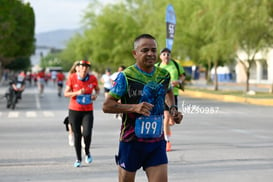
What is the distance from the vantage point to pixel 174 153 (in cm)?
1177

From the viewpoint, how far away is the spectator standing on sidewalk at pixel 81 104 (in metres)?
10.2

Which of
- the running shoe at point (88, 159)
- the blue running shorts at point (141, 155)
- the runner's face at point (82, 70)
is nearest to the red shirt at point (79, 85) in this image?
the runner's face at point (82, 70)

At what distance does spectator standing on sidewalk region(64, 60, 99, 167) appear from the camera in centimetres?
1020

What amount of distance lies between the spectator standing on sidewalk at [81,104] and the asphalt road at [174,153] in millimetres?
368

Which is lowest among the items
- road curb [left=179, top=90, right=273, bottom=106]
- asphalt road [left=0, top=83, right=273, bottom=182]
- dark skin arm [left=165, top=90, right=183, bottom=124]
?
asphalt road [left=0, top=83, right=273, bottom=182]

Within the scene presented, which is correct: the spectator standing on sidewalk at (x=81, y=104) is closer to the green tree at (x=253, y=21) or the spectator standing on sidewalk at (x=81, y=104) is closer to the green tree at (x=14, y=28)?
the green tree at (x=253, y=21)

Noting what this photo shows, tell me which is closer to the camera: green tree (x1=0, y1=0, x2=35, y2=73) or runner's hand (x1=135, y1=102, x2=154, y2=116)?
runner's hand (x1=135, y1=102, x2=154, y2=116)

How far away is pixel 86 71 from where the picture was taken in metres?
10.5

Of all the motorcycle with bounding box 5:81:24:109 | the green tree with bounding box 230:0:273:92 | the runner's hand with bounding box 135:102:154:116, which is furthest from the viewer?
the green tree with bounding box 230:0:273:92

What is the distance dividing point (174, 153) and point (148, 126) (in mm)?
6176

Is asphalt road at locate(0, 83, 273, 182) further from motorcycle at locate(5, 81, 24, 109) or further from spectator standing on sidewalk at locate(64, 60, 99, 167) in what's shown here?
motorcycle at locate(5, 81, 24, 109)

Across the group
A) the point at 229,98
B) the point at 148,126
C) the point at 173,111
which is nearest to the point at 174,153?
the point at 173,111

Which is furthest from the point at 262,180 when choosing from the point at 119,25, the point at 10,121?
the point at 119,25

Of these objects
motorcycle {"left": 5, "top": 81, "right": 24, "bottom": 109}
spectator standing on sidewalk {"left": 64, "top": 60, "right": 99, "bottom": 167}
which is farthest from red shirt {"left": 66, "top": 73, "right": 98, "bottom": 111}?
motorcycle {"left": 5, "top": 81, "right": 24, "bottom": 109}
